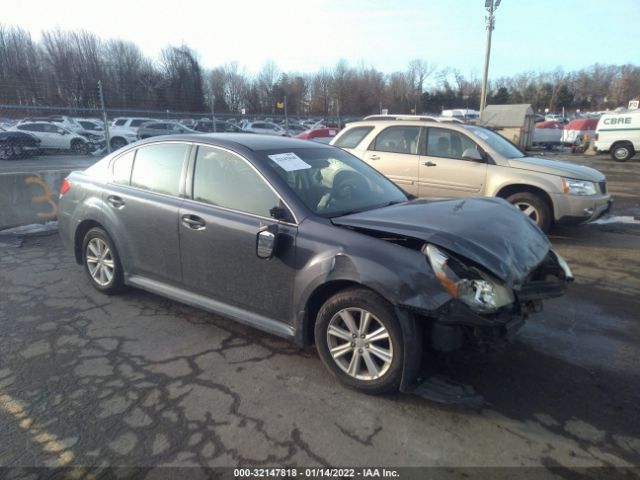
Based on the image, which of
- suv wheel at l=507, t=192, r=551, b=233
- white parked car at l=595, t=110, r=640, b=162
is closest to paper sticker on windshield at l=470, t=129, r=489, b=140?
suv wheel at l=507, t=192, r=551, b=233

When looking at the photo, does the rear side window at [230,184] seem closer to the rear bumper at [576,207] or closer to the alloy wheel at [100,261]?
the alloy wheel at [100,261]

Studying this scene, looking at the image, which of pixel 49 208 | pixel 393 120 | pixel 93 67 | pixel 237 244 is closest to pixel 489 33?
pixel 393 120

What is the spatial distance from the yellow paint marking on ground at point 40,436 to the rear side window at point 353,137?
6251mm

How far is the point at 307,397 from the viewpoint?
2.92 m

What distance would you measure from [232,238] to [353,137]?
508 centimetres

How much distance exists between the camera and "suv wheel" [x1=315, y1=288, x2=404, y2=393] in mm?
2746

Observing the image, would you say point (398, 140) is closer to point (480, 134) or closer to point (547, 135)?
point (480, 134)

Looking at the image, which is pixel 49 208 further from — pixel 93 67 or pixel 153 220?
pixel 93 67

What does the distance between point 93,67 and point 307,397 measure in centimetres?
3988

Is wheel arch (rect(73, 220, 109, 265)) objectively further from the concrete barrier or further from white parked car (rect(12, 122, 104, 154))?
white parked car (rect(12, 122, 104, 154))

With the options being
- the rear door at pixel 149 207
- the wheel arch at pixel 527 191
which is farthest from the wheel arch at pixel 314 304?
the wheel arch at pixel 527 191

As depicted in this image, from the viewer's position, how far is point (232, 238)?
342 cm

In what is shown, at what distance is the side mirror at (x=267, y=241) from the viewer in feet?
10.3

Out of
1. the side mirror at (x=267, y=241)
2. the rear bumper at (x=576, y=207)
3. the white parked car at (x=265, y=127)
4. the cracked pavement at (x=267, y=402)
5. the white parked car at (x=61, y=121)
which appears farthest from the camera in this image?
the white parked car at (x=265, y=127)
